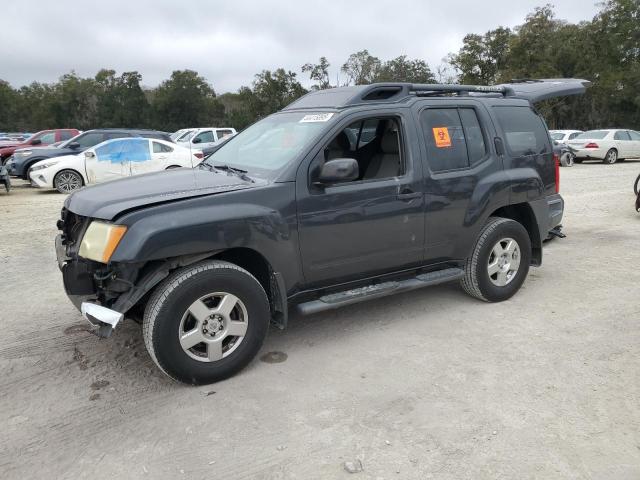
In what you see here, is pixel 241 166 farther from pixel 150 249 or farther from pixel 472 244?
pixel 472 244

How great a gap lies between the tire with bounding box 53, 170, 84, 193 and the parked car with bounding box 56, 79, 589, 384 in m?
9.91

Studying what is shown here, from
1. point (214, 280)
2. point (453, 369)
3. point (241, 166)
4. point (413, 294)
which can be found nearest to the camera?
point (214, 280)

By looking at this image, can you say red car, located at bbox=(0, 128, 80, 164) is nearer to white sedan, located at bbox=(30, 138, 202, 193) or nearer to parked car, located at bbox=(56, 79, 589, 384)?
white sedan, located at bbox=(30, 138, 202, 193)

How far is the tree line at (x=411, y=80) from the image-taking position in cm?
3747

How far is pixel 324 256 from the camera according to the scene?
12.6ft

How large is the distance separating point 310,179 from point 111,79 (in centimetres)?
5995

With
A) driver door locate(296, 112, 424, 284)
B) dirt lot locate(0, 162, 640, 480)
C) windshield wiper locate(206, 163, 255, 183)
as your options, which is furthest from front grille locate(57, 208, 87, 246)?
driver door locate(296, 112, 424, 284)

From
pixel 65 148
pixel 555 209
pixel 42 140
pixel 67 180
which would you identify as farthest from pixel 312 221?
pixel 42 140

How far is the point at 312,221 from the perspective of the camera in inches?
147

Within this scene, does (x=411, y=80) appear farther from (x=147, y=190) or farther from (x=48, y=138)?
(x=147, y=190)

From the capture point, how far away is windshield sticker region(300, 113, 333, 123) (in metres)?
4.03

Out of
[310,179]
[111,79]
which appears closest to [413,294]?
[310,179]

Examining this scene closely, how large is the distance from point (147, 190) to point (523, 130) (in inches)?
143

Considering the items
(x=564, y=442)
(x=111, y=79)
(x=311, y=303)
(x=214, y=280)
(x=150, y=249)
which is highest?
(x=111, y=79)
